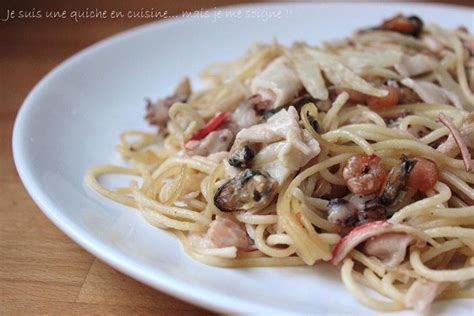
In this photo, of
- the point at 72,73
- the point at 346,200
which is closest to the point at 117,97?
the point at 72,73

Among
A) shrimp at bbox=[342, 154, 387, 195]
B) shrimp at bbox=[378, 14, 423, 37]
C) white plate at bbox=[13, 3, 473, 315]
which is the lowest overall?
white plate at bbox=[13, 3, 473, 315]

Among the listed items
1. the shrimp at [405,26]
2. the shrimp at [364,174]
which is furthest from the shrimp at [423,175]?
the shrimp at [405,26]

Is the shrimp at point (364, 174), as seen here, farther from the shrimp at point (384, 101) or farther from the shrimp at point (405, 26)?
the shrimp at point (405, 26)

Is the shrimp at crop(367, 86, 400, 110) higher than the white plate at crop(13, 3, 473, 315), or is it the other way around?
the shrimp at crop(367, 86, 400, 110)

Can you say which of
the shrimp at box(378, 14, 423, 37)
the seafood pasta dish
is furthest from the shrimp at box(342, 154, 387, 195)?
the shrimp at box(378, 14, 423, 37)

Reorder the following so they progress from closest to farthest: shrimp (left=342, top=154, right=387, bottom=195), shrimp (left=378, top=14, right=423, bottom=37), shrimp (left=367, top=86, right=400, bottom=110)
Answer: shrimp (left=342, top=154, right=387, bottom=195) < shrimp (left=367, top=86, right=400, bottom=110) < shrimp (left=378, top=14, right=423, bottom=37)

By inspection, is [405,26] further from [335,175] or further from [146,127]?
[146,127]

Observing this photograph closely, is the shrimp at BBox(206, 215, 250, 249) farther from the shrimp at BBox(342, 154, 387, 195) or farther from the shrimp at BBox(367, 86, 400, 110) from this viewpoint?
the shrimp at BBox(367, 86, 400, 110)
